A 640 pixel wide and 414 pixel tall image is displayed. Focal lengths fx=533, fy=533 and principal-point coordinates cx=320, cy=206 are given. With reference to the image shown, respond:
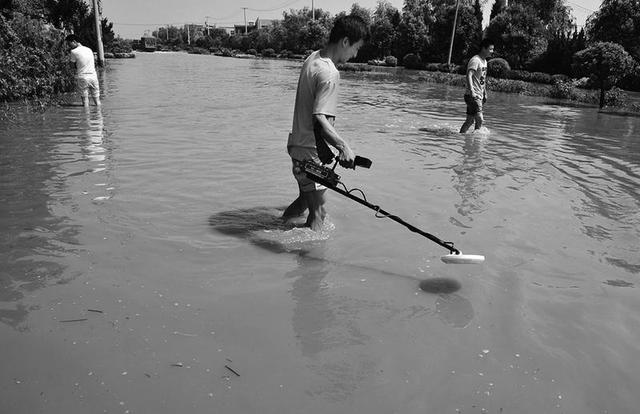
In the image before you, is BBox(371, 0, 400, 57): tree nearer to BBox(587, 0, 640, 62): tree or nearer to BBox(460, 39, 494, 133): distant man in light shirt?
BBox(587, 0, 640, 62): tree

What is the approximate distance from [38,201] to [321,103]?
3.55 metres

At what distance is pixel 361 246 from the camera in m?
5.09

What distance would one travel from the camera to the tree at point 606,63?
60.5 ft

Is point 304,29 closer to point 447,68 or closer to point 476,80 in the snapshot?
point 447,68

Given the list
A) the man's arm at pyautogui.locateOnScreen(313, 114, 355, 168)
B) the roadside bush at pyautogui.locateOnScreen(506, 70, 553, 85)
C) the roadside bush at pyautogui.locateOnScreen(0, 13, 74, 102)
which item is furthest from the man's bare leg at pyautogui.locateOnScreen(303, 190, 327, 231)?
the roadside bush at pyautogui.locateOnScreen(506, 70, 553, 85)

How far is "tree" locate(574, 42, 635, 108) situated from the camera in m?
18.5

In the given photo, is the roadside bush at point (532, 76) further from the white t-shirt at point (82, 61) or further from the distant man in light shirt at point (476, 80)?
the white t-shirt at point (82, 61)

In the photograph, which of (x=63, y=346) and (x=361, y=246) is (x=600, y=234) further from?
(x=63, y=346)

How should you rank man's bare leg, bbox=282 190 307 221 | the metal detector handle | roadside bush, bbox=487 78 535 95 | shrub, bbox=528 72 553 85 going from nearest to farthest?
the metal detector handle, man's bare leg, bbox=282 190 307 221, roadside bush, bbox=487 78 535 95, shrub, bbox=528 72 553 85

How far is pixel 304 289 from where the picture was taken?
13.6 feet

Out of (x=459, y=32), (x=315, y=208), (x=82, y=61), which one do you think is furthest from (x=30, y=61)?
(x=459, y=32)

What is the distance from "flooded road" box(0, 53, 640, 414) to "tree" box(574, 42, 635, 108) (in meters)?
11.9

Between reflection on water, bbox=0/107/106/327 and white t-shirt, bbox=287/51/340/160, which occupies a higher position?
white t-shirt, bbox=287/51/340/160

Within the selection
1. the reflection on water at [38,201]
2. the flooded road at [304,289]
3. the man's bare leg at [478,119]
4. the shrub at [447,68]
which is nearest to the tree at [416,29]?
the shrub at [447,68]
